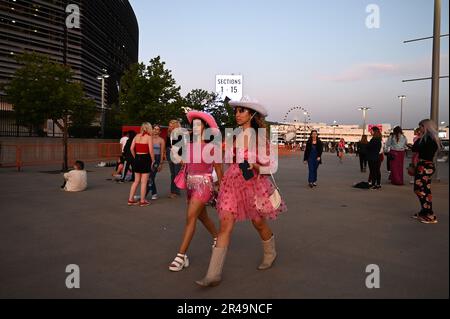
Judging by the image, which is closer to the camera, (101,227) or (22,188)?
(101,227)

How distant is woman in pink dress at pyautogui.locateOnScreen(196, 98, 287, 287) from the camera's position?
393cm

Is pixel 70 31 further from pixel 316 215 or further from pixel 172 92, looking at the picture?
pixel 316 215

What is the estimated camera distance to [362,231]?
6160mm

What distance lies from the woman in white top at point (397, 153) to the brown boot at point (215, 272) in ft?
33.5

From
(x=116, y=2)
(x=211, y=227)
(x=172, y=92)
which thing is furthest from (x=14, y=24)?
(x=211, y=227)

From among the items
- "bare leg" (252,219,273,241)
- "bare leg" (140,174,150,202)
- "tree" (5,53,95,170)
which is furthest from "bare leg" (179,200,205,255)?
"tree" (5,53,95,170)

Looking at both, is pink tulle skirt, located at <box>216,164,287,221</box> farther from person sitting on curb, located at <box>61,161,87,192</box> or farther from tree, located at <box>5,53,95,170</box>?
tree, located at <box>5,53,95,170</box>

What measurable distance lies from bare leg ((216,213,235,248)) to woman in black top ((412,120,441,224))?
4.00 meters

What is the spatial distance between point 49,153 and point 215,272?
62.8ft

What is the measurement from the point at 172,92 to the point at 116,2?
27.7 meters

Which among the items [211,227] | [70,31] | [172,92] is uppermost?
[70,31]

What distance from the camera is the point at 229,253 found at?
16.3 feet

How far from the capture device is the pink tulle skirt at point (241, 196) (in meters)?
4.02

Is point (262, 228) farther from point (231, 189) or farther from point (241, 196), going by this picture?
point (231, 189)
